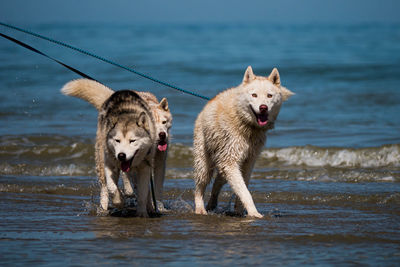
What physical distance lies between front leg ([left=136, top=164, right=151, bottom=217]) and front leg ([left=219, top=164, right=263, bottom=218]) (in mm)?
895

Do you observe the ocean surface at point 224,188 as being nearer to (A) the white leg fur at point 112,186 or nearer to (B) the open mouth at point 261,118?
(A) the white leg fur at point 112,186

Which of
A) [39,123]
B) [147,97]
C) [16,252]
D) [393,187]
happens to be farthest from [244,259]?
[39,123]

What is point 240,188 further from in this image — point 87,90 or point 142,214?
point 87,90

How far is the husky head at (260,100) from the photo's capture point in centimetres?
670

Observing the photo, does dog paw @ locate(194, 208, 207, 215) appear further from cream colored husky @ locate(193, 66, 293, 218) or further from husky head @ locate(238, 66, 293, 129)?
husky head @ locate(238, 66, 293, 129)

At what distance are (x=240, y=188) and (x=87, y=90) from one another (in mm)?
2305

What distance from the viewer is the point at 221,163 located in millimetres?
7078

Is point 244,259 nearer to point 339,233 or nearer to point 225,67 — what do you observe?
point 339,233

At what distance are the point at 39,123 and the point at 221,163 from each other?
9127 mm

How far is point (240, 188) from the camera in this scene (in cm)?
691

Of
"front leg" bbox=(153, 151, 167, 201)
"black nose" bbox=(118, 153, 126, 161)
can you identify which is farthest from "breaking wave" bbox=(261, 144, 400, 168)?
"black nose" bbox=(118, 153, 126, 161)

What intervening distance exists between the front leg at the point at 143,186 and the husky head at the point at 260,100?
1.23 meters

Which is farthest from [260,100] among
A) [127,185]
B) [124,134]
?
[127,185]

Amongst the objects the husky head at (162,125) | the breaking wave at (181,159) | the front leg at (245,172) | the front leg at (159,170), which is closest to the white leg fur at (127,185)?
the front leg at (159,170)
